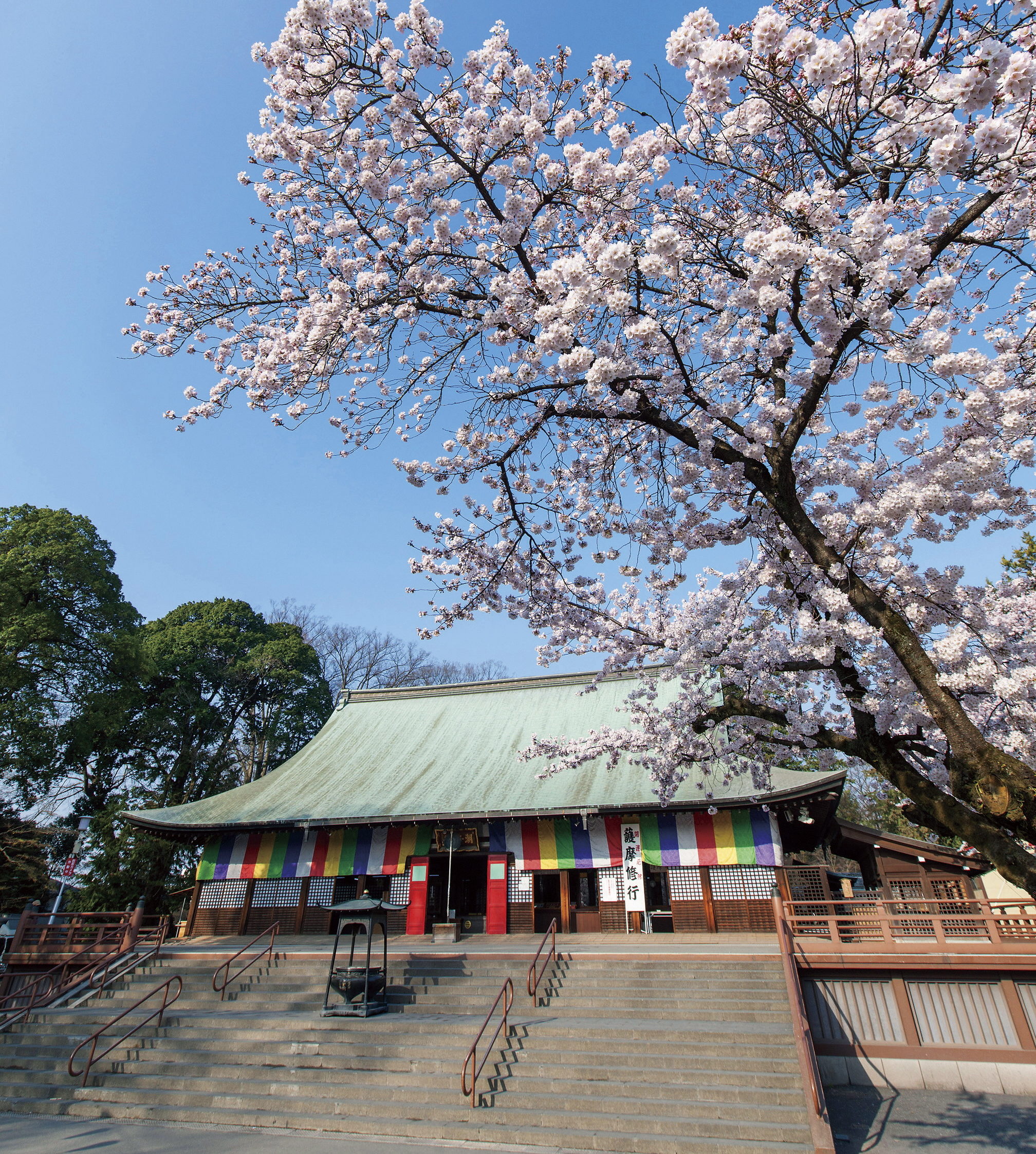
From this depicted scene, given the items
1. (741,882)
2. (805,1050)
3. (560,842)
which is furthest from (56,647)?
(805,1050)

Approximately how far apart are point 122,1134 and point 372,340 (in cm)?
917

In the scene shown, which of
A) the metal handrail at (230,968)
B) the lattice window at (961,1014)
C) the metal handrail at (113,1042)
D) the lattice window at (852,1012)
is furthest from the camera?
the metal handrail at (230,968)

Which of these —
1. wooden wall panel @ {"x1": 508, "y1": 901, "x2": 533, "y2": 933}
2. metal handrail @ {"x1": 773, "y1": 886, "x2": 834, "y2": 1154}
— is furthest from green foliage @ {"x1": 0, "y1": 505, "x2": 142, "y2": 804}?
metal handrail @ {"x1": 773, "y1": 886, "x2": 834, "y2": 1154}

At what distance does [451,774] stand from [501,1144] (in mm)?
10842

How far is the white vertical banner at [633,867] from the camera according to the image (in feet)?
46.9

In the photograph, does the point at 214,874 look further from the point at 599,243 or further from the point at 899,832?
the point at 899,832

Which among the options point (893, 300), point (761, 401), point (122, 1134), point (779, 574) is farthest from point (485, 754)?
point (893, 300)

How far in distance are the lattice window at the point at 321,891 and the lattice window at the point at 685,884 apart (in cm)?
839

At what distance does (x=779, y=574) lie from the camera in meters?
6.32

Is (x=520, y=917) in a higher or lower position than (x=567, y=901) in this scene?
lower

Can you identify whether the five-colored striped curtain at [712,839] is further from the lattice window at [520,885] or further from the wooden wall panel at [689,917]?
the lattice window at [520,885]

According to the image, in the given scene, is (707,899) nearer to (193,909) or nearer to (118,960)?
(118,960)

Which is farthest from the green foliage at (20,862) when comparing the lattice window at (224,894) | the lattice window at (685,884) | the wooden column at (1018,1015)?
the wooden column at (1018,1015)

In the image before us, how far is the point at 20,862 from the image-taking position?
17375 mm
